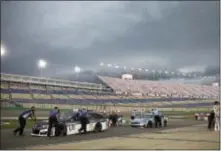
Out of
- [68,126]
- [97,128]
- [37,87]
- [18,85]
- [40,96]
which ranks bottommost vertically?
[97,128]

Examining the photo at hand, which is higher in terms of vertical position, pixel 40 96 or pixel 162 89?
pixel 162 89

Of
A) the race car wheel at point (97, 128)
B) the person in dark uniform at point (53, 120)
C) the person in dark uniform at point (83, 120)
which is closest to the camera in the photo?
the person in dark uniform at point (53, 120)

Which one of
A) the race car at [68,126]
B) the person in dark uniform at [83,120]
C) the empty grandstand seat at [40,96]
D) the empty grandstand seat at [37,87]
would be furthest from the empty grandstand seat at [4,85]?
the person in dark uniform at [83,120]

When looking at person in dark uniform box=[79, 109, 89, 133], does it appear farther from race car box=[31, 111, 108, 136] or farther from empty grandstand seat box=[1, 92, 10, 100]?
empty grandstand seat box=[1, 92, 10, 100]

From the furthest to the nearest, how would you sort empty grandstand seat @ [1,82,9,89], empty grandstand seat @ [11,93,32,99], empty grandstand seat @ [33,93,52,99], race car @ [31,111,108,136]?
empty grandstand seat @ [1,82,9,89]
empty grandstand seat @ [33,93,52,99]
empty grandstand seat @ [11,93,32,99]
race car @ [31,111,108,136]

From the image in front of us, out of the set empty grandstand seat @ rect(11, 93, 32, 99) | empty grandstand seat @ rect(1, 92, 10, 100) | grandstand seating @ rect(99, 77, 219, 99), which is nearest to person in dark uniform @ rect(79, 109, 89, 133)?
empty grandstand seat @ rect(1, 92, 10, 100)

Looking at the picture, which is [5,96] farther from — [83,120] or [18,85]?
[83,120]

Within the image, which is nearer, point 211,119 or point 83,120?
point 83,120

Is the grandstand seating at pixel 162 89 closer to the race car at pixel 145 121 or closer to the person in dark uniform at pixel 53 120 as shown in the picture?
the race car at pixel 145 121

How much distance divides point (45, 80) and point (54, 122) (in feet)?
115

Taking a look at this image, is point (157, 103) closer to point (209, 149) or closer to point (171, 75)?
point (209, 149)

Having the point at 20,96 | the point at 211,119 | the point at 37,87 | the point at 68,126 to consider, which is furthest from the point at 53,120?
the point at 37,87

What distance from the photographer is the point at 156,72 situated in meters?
105

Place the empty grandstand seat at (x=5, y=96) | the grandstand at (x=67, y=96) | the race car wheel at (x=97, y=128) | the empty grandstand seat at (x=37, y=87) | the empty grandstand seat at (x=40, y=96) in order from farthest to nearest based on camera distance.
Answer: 1. the empty grandstand seat at (x=37, y=87)
2. the empty grandstand seat at (x=40, y=96)
3. the grandstand at (x=67, y=96)
4. the empty grandstand seat at (x=5, y=96)
5. the race car wheel at (x=97, y=128)
